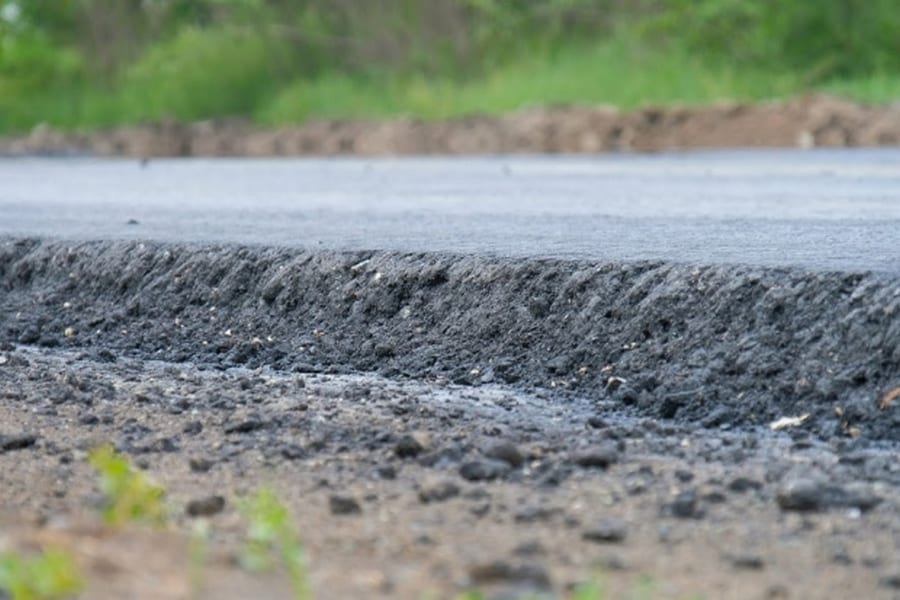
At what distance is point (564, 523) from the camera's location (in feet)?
9.22

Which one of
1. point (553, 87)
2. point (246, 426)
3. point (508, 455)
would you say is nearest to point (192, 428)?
point (246, 426)

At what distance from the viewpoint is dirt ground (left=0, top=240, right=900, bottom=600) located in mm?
2545

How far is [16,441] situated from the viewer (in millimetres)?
3654

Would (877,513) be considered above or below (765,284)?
below

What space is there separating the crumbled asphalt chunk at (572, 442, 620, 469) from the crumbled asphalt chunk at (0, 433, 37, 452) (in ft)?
4.00

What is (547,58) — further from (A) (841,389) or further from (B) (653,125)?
(A) (841,389)

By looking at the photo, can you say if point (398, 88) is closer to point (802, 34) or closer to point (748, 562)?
point (802, 34)

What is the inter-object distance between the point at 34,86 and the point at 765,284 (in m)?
22.5

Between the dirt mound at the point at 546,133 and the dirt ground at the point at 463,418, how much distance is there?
27.1 feet

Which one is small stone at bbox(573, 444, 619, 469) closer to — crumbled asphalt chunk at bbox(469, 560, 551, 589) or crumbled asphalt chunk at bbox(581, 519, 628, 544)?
crumbled asphalt chunk at bbox(581, 519, 628, 544)

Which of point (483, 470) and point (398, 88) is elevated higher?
point (398, 88)

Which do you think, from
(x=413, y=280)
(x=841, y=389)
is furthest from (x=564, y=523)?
(x=413, y=280)

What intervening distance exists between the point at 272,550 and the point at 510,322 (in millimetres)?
2169

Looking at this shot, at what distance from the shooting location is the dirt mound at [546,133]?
1344 cm
